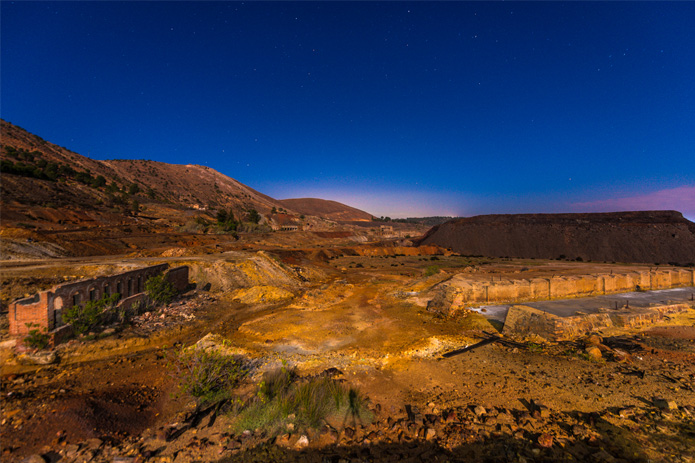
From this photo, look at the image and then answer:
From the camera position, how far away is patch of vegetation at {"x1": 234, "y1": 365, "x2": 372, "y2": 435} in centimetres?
510

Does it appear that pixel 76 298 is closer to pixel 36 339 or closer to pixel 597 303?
pixel 36 339

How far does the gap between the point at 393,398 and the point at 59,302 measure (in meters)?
11.2

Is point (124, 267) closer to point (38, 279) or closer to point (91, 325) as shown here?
point (38, 279)

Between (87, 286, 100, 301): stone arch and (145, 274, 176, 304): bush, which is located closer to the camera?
(87, 286, 100, 301): stone arch

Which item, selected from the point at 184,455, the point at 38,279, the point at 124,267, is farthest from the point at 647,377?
the point at 38,279

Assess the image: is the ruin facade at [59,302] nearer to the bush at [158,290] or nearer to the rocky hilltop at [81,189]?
the bush at [158,290]

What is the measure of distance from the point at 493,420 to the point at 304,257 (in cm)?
2960

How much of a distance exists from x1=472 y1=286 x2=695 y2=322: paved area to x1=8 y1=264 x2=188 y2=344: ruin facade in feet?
52.0

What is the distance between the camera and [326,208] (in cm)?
16962

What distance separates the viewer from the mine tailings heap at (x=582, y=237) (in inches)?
1435

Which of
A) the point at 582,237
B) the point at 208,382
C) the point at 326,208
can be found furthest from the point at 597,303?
the point at 326,208

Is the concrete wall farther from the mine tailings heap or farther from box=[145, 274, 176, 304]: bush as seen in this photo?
the mine tailings heap

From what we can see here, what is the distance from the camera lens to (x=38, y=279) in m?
13.2

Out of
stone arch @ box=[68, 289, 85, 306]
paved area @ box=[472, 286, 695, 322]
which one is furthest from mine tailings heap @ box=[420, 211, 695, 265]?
stone arch @ box=[68, 289, 85, 306]
